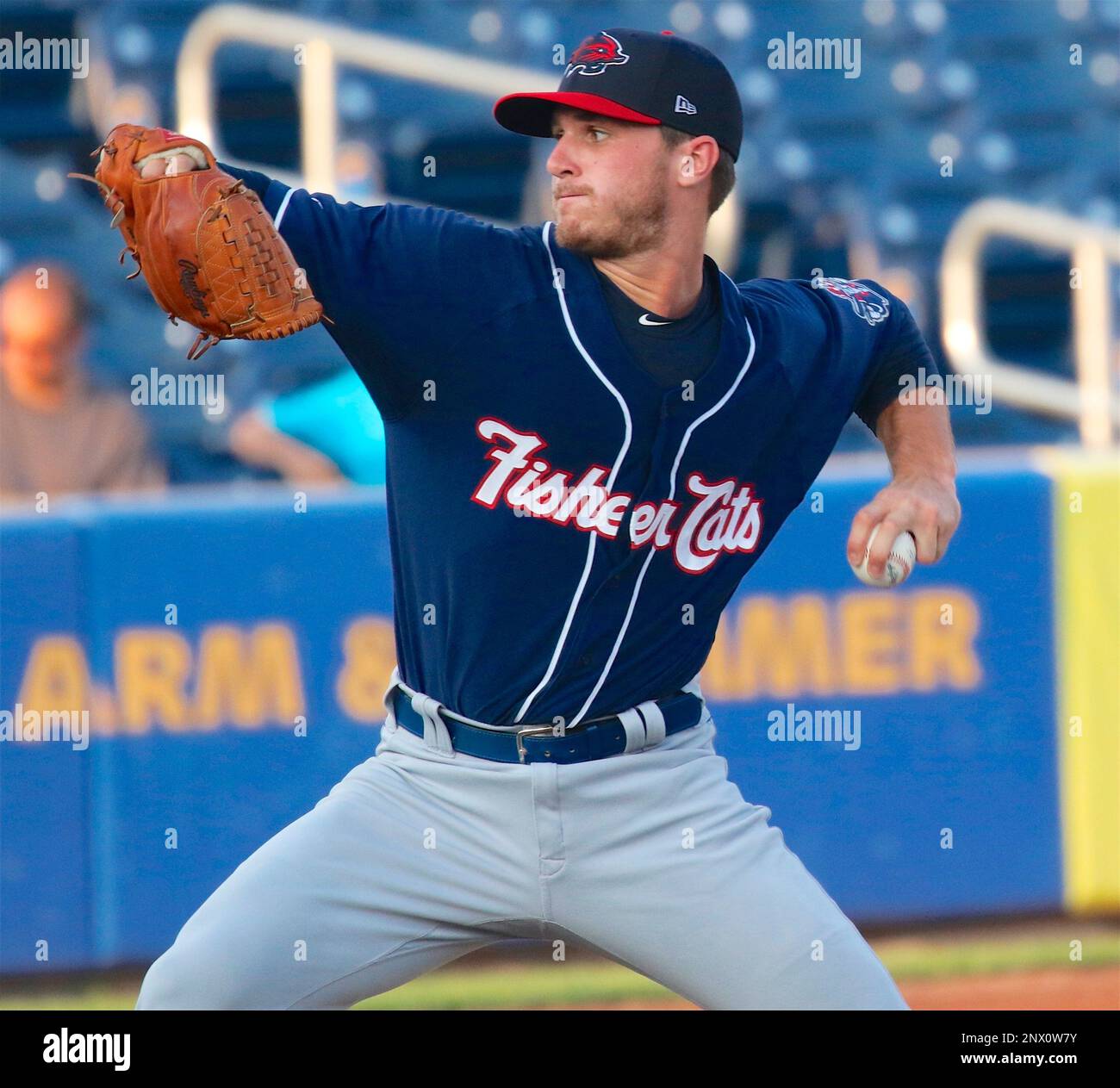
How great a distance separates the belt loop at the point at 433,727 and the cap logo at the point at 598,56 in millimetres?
1009

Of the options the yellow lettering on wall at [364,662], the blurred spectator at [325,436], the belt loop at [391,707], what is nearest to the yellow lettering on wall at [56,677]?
the yellow lettering on wall at [364,662]

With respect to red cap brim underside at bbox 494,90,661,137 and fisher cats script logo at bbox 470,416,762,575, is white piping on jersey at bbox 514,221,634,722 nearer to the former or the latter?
fisher cats script logo at bbox 470,416,762,575

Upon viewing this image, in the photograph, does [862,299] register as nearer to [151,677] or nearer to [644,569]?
[644,569]

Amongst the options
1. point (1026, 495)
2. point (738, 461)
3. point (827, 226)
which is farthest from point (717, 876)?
point (827, 226)

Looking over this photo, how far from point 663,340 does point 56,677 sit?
2357 millimetres

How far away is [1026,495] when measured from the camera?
16.0 feet

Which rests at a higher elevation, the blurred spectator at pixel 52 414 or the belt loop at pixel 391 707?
the blurred spectator at pixel 52 414

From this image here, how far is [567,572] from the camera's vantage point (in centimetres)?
258

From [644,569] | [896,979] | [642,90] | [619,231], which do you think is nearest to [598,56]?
[642,90]

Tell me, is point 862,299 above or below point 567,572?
above

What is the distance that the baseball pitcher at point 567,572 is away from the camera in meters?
2.44

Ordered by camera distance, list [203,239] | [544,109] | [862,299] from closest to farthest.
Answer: [203,239] → [544,109] → [862,299]

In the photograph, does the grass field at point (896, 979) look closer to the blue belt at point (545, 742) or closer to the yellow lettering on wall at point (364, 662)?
the yellow lettering on wall at point (364, 662)
